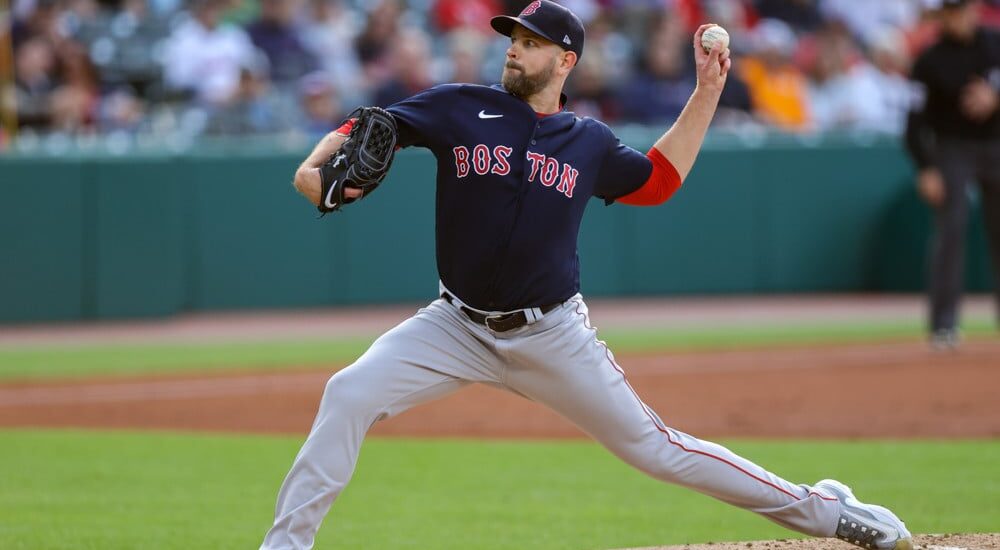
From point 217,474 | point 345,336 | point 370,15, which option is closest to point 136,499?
point 217,474

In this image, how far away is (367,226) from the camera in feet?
45.4

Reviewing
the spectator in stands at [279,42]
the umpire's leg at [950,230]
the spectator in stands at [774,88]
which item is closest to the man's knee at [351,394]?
the umpire's leg at [950,230]

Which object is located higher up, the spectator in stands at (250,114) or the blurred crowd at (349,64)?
the blurred crowd at (349,64)

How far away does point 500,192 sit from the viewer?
15.0 feet

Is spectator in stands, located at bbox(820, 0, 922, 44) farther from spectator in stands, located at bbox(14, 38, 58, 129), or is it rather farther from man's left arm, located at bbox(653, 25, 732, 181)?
man's left arm, located at bbox(653, 25, 732, 181)

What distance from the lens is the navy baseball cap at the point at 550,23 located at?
466cm

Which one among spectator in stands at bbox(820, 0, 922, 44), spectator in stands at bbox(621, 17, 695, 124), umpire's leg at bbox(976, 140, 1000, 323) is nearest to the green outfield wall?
spectator in stands at bbox(621, 17, 695, 124)

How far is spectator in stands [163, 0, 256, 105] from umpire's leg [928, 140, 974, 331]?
634cm

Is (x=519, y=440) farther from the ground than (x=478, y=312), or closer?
closer

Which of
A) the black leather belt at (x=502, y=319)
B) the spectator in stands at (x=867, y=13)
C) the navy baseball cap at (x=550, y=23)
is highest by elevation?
the spectator in stands at (x=867, y=13)

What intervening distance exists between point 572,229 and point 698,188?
1041 cm

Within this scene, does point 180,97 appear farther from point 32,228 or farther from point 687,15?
point 687,15

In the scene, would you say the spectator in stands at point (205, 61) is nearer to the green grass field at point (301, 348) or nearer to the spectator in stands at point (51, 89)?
the spectator in stands at point (51, 89)

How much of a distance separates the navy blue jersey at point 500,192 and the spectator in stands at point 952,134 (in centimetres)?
649
